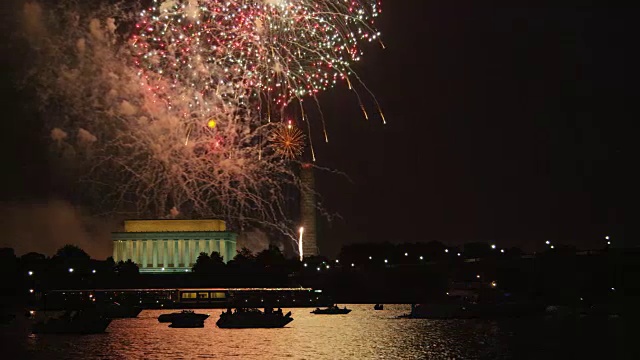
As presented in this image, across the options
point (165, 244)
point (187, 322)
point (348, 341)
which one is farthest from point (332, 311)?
point (165, 244)

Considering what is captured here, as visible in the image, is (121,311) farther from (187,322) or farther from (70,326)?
(70,326)

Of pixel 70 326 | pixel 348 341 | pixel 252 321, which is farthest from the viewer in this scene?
pixel 252 321

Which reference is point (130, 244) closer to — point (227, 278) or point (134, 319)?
point (227, 278)

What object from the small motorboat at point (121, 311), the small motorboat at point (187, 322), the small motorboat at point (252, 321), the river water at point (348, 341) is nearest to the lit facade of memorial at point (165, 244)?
the small motorboat at point (121, 311)

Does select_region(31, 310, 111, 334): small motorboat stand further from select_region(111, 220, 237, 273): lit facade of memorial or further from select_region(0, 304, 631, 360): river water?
select_region(111, 220, 237, 273): lit facade of memorial

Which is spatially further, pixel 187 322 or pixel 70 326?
pixel 187 322

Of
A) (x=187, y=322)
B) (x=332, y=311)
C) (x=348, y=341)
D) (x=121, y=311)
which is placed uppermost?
(x=121, y=311)
